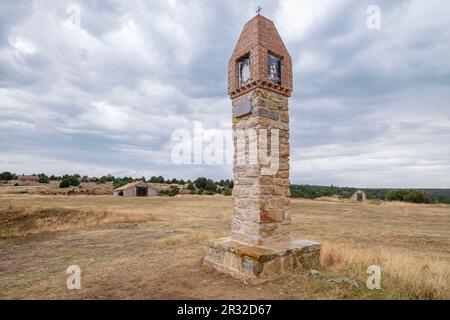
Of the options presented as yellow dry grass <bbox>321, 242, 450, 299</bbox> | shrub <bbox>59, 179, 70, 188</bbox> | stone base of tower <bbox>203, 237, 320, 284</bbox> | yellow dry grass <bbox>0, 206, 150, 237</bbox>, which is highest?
shrub <bbox>59, 179, 70, 188</bbox>

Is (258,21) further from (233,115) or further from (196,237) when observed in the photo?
(196,237)

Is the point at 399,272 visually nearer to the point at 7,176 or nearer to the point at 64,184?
the point at 64,184

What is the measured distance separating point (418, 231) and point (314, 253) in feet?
42.3

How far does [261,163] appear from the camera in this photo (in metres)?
7.40

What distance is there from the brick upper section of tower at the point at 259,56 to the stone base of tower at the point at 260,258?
13.8ft

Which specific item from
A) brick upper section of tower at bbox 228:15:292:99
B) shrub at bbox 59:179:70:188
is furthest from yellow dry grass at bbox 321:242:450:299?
shrub at bbox 59:179:70:188

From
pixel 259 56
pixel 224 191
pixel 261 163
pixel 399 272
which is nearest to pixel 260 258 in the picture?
pixel 261 163

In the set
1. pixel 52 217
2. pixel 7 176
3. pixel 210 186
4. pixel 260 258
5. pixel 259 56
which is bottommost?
pixel 52 217

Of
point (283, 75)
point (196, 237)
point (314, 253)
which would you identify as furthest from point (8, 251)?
point (283, 75)

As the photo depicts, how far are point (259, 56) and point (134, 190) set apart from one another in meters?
50.7

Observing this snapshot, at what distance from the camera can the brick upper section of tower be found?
24.8ft

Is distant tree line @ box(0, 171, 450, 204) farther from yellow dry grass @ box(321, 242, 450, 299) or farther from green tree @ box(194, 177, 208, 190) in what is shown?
yellow dry grass @ box(321, 242, 450, 299)

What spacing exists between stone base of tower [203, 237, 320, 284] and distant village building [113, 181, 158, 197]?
159 feet
